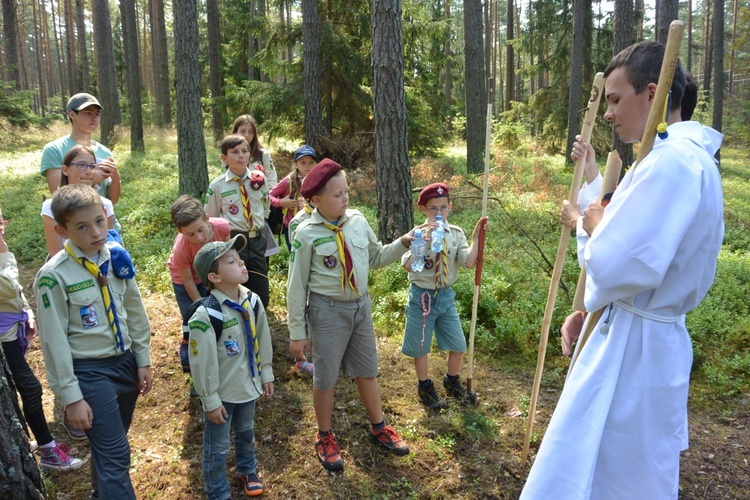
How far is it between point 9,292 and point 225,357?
1.50m

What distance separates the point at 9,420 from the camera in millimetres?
2535

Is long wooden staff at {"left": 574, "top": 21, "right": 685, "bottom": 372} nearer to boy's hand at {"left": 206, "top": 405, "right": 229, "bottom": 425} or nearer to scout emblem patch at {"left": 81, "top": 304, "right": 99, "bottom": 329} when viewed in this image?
boy's hand at {"left": 206, "top": 405, "right": 229, "bottom": 425}

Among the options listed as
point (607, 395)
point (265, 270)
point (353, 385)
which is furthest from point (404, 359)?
point (607, 395)

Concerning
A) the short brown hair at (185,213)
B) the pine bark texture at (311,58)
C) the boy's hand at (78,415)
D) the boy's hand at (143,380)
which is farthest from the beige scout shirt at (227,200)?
the pine bark texture at (311,58)

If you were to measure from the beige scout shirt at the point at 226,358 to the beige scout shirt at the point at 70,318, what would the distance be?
44cm

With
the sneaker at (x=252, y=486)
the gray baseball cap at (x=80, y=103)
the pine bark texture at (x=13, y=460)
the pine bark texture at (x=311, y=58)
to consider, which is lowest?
the sneaker at (x=252, y=486)

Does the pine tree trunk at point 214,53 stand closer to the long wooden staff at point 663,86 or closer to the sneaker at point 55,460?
the sneaker at point 55,460

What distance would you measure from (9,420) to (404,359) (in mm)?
3608

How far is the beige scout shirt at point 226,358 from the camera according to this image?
3.14 m

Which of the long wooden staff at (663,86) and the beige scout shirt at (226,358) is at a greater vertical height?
the long wooden staff at (663,86)

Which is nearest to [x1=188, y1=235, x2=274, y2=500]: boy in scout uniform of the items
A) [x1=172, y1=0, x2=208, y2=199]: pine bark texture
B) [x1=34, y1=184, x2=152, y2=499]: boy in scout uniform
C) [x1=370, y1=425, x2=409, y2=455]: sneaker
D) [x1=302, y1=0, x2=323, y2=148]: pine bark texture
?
[x1=34, y1=184, x2=152, y2=499]: boy in scout uniform

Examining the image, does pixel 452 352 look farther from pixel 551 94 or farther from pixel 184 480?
pixel 551 94

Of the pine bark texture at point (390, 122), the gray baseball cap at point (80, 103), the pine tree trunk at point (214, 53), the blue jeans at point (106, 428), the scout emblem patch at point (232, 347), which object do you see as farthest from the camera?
the pine tree trunk at point (214, 53)

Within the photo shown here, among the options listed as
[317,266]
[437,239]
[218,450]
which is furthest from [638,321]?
[218,450]
